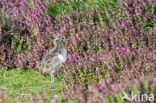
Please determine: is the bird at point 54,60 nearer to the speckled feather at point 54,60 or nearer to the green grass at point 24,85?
the speckled feather at point 54,60

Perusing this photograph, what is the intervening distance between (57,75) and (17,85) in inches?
34.2

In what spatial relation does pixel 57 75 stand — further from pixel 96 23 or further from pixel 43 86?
pixel 96 23

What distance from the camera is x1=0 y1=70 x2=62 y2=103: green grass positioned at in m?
6.38

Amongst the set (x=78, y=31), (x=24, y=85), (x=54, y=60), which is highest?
(x=78, y=31)

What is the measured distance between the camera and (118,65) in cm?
631

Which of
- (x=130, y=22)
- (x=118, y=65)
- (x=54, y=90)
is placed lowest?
(x=54, y=90)

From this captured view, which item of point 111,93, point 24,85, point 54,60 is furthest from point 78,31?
point 111,93

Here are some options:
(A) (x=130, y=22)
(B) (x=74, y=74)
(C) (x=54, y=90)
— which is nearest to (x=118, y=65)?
(B) (x=74, y=74)

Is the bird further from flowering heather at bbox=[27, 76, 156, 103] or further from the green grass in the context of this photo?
flowering heather at bbox=[27, 76, 156, 103]

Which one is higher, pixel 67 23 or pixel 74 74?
pixel 67 23

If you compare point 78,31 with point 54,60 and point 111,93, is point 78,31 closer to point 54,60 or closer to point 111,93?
point 54,60

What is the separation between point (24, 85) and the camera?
7.11 metres

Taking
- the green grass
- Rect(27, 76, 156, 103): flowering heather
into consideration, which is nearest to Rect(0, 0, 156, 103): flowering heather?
the green grass

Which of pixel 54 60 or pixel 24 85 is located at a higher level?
pixel 54 60
